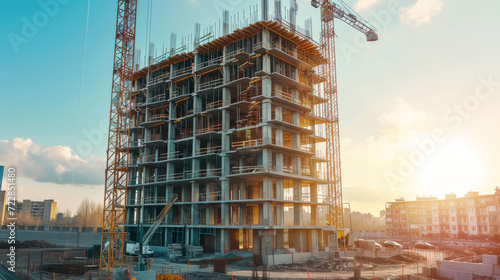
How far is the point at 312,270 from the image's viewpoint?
3744 centimetres

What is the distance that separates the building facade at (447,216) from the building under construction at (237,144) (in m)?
49.3

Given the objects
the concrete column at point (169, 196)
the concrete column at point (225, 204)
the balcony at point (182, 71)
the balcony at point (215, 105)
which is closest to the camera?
the concrete column at point (225, 204)

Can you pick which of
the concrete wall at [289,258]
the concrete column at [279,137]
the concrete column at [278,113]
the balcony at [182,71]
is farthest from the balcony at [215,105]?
the concrete wall at [289,258]

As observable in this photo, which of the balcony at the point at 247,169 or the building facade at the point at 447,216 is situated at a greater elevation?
the balcony at the point at 247,169

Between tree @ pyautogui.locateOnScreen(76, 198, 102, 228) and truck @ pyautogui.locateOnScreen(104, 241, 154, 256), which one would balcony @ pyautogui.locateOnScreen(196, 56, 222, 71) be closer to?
truck @ pyautogui.locateOnScreen(104, 241, 154, 256)

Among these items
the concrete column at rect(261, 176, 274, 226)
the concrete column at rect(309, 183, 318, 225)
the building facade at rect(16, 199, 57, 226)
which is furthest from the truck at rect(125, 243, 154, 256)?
the building facade at rect(16, 199, 57, 226)

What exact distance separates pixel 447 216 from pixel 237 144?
7276 cm

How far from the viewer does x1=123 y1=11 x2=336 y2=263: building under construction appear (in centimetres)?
4869

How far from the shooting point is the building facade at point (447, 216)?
87250 mm

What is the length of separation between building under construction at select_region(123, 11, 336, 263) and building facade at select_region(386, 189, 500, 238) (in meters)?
49.3

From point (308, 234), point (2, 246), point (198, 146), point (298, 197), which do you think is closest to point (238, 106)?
point (198, 146)

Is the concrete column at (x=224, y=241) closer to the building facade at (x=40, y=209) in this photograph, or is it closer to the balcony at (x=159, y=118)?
the balcony at (x=159, y=118)

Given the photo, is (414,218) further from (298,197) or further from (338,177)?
(298,197)

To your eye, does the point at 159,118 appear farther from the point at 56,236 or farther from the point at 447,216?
the point at 447,216
